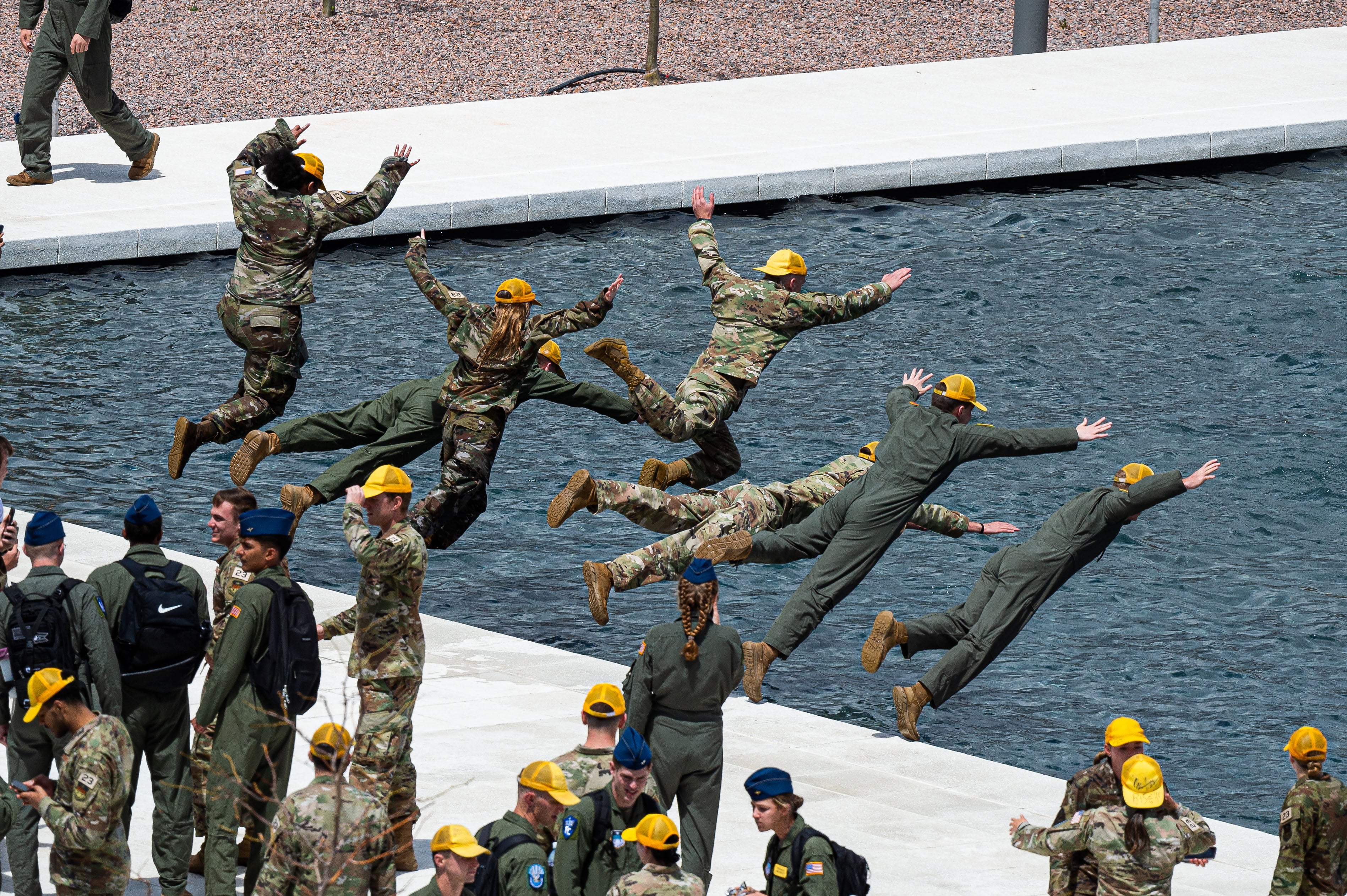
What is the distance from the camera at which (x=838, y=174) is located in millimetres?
20016

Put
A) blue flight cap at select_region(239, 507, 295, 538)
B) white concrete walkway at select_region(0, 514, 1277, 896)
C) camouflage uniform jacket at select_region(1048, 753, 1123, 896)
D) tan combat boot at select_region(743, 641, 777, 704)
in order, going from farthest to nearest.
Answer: tan combat boot at select_region(743, 641, 777, 704) < white concrete walkway at select_region(0, 514, 1277, 896) < blue flight cap at select_region(239, 507, 295, 538) < camouflage uniform jacket at select_region(1048, 753, 1123, 896)

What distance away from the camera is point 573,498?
11.3 meters

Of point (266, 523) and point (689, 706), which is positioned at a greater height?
point (266, 523)

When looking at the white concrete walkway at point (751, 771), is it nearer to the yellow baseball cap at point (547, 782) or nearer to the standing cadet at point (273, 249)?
the yellow baseball cap at point (547, 782)

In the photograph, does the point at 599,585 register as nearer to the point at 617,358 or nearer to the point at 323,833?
the point at 617,358

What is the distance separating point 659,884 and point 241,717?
216 centimetres

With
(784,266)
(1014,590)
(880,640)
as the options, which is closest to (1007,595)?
(1014,590)

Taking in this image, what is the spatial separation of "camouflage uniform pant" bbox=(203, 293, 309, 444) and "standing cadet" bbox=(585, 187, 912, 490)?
2201mm

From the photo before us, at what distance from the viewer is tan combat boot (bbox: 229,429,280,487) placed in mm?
12117

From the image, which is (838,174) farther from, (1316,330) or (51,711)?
(51,711)

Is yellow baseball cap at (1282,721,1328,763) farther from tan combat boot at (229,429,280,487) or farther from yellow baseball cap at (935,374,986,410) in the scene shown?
tan combat boot at (229,429,280,487)

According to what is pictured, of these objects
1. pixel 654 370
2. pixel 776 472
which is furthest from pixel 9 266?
pixel 776 472

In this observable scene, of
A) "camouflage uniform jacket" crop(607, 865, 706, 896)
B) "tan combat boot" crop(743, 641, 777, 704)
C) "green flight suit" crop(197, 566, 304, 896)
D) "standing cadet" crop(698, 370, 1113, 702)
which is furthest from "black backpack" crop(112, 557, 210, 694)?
"standing cadet" crop(698, 370, 1113, 702)

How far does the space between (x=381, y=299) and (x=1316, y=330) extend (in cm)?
857
